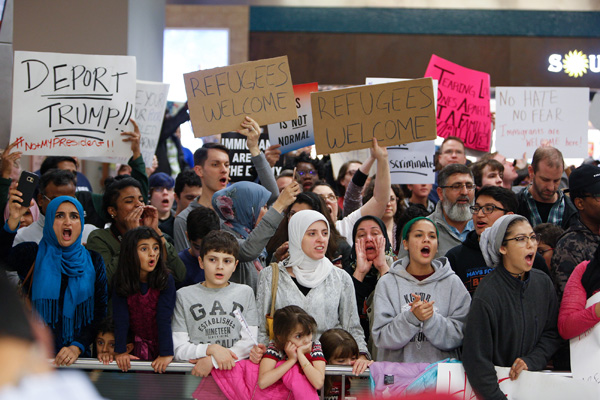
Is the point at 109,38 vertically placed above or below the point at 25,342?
above

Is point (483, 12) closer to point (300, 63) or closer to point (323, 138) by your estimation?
point (300, 63)

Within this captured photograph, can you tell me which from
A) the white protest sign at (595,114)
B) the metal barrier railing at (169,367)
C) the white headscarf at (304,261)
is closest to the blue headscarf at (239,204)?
the white headscarf at (304,261)

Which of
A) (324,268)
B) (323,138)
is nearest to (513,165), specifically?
(323,138)

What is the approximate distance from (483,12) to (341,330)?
9.53 metres

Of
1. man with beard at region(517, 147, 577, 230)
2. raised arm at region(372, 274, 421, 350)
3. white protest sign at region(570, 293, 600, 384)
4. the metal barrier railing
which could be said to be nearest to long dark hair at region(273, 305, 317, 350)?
the metal barrier railing

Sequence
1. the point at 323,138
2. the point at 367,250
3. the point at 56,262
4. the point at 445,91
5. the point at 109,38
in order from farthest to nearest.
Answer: the point at 109,38, the point at 445,91, the point at 323,138, the point at 367,250, the point at 56,262

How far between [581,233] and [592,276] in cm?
44

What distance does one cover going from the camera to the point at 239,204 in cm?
510

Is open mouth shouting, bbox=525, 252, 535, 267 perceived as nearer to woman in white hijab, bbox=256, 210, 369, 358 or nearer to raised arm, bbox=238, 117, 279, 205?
woman in white hijab, bbox=256, 210, 369, 358

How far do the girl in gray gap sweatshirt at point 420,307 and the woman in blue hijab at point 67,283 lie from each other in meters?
1.55

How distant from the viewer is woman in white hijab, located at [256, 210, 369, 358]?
14.0 feet

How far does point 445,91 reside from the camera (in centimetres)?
733

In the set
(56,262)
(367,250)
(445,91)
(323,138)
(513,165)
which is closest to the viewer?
(56,262)

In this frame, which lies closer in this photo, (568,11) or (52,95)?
(52,95)
